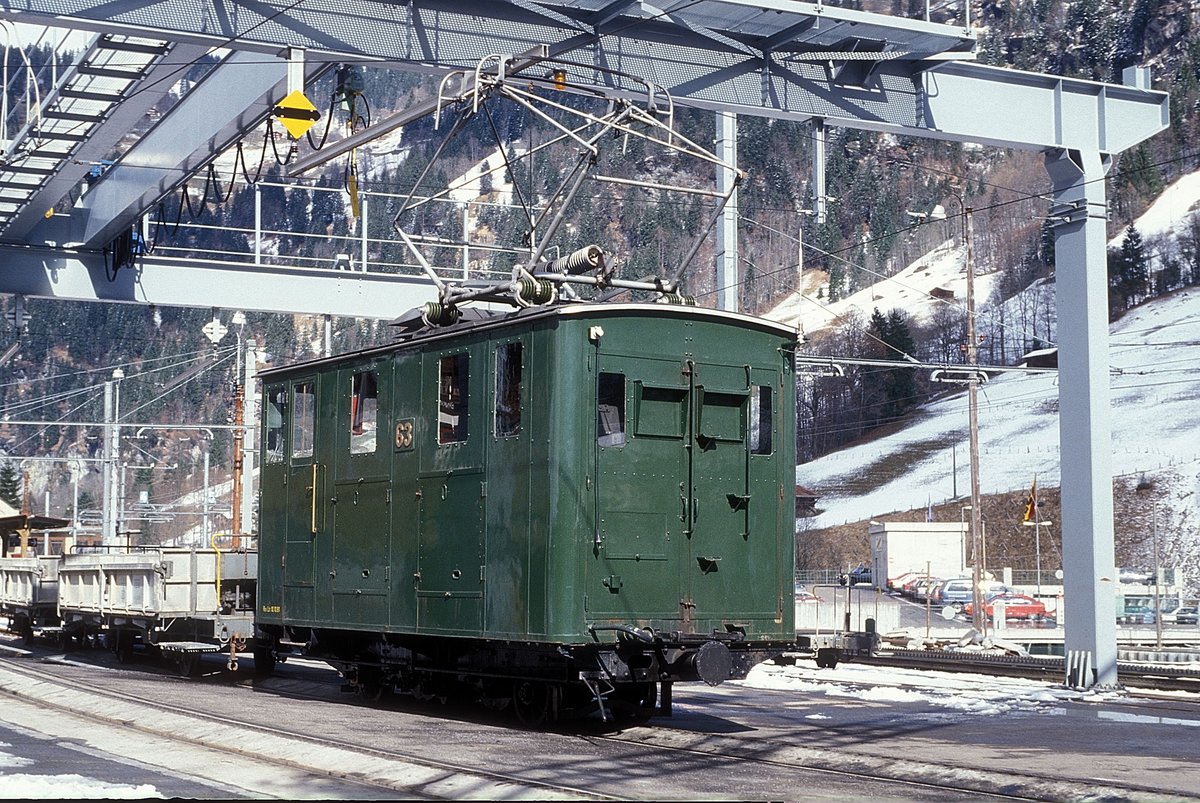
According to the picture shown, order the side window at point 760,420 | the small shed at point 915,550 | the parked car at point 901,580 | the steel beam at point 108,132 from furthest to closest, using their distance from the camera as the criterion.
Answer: the small shed at point 915,550 < the parked car at point 901,580 < the steel beam at point 108,132 < the side window at point 760,420

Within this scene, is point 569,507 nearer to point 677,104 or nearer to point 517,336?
point 517,336

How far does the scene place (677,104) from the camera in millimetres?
16438

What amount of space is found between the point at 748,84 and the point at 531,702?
7.68 m

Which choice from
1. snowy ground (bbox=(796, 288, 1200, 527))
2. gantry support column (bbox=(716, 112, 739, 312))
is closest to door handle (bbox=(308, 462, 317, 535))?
gantry support column (bbox=(716, 112, 739, 312))

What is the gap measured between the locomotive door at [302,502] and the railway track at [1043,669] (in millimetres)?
6585

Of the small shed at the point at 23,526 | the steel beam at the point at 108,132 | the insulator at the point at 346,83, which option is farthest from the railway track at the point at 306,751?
the small shed at the point at 23,526

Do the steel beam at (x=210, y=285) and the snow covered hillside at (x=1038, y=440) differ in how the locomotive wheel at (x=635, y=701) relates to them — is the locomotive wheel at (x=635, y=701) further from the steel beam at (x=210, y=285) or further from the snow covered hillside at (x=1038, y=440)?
the snow covered hillside at (x=1038, y=440)

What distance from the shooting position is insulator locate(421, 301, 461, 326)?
46.7 feet

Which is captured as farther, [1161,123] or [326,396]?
[1161,123]

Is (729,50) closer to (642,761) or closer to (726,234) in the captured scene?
(726,234)

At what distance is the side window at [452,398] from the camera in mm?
13484

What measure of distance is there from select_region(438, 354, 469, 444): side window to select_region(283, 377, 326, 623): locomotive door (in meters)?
2.55

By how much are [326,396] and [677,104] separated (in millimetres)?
5086

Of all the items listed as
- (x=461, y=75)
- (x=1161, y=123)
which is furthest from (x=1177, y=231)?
(x=461, y=75)
